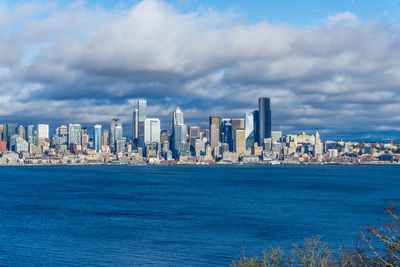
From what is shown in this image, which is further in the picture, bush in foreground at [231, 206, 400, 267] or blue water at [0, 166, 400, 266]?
blue water at [0, 166, 400, 266]

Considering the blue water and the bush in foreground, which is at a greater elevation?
the bush in foreground

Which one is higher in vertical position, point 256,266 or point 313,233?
point 256,266

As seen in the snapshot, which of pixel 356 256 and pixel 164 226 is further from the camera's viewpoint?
pixel 164 226

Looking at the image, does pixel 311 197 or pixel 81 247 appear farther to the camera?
pixel 311 197

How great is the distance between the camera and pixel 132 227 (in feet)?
171

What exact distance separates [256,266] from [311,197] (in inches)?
2800

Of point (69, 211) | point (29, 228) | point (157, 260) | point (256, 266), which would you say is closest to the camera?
point (256, 266)

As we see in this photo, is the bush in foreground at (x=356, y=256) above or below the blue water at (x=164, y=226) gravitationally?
above

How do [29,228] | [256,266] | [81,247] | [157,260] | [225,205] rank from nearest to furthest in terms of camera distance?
[256,266], [157,260], [81,247], [29,228], [225,205]

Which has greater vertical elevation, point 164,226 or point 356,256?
point 356,256

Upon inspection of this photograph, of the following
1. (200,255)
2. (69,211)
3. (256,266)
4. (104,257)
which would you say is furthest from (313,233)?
(69,211)

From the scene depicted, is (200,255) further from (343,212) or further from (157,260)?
(343,212)

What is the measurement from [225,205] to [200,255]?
1446 inches

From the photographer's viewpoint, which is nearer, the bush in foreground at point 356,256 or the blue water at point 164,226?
the bush in foreground at point 356,256
